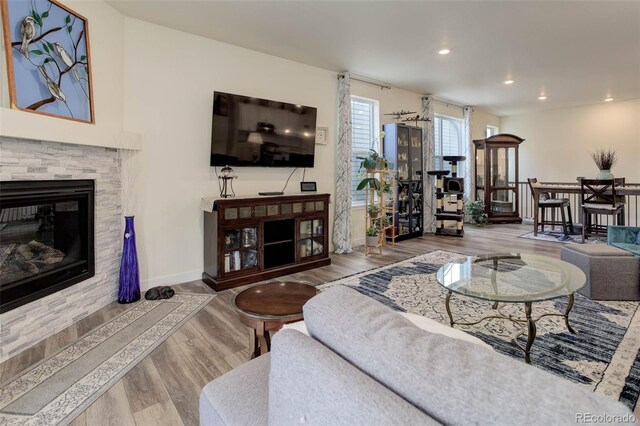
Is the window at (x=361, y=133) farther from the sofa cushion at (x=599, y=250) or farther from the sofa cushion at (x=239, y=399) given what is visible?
the sofa cushion at (x=239, y=399)

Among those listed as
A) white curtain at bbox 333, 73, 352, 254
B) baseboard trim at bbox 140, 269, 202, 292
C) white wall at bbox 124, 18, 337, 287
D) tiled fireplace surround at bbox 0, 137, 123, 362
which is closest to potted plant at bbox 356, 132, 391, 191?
white curtain at bbox 333, 73, 352, 254

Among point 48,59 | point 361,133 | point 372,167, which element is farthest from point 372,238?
→ point 48,59

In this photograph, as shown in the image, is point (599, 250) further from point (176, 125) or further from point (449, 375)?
point (176, 125)

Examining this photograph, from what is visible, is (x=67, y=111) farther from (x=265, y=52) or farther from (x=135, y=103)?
(x=265, y=52)

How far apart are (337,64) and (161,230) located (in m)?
3.14

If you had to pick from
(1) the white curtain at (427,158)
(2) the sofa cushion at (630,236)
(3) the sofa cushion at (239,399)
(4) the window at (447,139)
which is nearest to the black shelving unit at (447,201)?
(1) the white curtain at (427,158)

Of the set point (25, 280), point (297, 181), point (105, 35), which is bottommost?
point (25, 280)

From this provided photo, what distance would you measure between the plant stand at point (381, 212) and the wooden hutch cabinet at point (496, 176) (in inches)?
131

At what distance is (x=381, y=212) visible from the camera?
5.21 m

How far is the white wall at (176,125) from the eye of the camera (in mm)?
3287

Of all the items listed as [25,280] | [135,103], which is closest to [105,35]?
[135,103]

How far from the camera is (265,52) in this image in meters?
4.12

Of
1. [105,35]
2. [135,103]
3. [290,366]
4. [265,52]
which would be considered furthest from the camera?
[265,52]

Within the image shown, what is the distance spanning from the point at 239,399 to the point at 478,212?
7.62 meters
